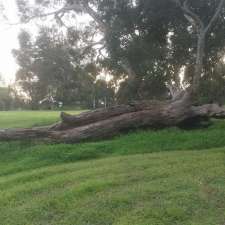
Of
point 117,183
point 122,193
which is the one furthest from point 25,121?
point 122,193

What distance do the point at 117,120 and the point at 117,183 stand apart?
5.43 m

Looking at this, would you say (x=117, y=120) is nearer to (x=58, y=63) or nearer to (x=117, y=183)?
(x=117, y=183)

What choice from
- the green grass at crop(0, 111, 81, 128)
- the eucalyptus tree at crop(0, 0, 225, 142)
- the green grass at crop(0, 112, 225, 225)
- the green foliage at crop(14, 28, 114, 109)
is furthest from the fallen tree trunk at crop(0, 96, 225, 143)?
the green foliage at crop(14, 28, 114, 109)

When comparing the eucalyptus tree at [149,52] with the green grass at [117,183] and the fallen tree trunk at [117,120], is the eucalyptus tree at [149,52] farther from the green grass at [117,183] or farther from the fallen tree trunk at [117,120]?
the green grass at [117,183]

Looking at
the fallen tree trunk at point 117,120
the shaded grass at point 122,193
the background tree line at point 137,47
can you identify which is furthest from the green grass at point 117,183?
the background tree line at point 137,47

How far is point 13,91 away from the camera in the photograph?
59.5 metres

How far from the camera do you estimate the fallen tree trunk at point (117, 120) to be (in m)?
11.6

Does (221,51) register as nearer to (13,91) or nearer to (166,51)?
(166,51)

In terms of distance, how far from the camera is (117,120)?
39.9 feet

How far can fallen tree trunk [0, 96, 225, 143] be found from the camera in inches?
458

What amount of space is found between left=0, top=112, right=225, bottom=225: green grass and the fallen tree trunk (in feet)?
2.35

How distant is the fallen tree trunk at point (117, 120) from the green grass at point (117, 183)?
2.35 ft

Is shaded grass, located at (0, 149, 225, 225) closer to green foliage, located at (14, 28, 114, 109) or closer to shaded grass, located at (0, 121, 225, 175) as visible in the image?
shaded grass, located at (0, 121, 225, 175)

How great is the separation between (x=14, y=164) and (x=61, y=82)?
2501 cm
